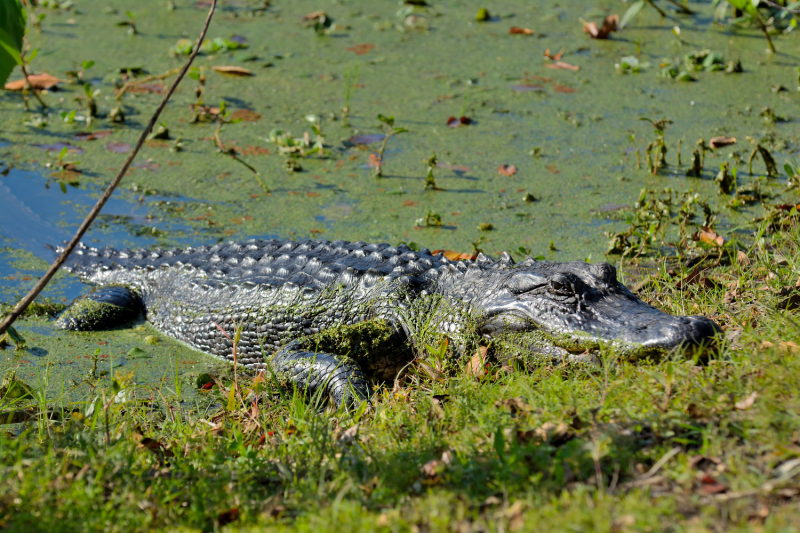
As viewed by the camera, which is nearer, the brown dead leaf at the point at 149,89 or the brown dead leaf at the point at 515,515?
the brown dead leaf at the point at 515,515

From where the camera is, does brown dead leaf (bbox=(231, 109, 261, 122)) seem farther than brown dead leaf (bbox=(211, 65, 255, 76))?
No

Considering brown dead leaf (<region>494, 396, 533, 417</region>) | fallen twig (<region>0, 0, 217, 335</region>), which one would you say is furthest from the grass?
fallen twig (<region>0, 0, 217, 335</region>)

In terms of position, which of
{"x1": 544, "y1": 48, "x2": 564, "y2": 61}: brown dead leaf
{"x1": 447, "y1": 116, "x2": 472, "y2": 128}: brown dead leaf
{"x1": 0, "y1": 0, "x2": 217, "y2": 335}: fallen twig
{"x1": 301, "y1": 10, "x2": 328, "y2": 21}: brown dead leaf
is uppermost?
{"x1": 0, "y1": 0, "x2": 217, "y2": 335}: fallen twig

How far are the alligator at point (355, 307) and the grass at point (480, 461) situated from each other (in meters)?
0.27

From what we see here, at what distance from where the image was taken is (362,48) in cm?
788

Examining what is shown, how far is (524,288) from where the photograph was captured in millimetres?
3242

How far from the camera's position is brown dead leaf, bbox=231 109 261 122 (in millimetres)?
6484

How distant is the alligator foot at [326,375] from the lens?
322cm

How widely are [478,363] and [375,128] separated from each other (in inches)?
142

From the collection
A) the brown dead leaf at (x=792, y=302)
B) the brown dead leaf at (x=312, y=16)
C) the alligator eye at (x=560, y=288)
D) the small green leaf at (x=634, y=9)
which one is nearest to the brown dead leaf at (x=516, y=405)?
the alligator eye at (x=560, y=288)

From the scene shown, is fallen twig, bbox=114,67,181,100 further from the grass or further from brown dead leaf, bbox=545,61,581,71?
brown dead leaf, bbox=545,61,581,71

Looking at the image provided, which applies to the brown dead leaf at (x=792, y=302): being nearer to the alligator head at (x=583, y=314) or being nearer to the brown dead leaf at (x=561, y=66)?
the alligator head at (x=583, y=314)

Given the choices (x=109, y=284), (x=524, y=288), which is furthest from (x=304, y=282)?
(x=109, y=284)

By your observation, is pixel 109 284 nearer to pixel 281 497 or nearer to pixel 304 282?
pixel 304 282
